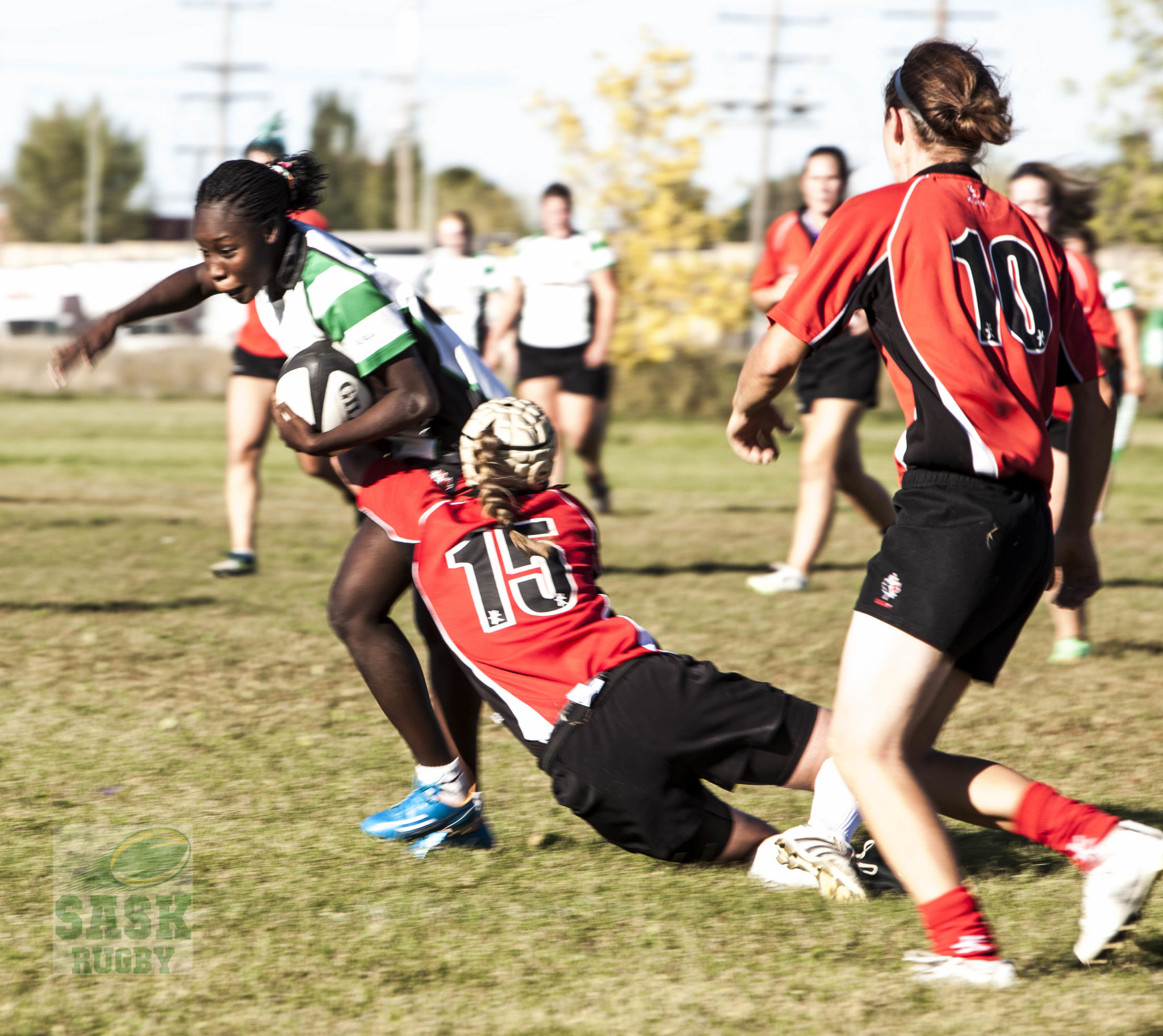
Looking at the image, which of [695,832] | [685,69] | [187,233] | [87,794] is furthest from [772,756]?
[187,233]

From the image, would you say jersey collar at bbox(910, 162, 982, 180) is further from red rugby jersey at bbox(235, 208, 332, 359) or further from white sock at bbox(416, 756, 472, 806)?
red rugby jersey at bbox(235, 208, 332, 359)

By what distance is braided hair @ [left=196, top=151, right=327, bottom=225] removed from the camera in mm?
3795

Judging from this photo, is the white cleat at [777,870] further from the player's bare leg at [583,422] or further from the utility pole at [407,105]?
the utility pole at [407,105]

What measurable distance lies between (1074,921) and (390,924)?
5.27ft

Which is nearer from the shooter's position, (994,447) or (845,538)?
(994,447)

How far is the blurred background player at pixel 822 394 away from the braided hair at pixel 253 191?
145 inches

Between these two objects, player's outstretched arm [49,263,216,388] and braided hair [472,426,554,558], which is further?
player's outstretched arm [49,263,216,388]

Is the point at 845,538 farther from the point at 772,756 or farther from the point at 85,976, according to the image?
the point at 85,976

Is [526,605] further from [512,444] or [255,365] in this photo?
[255,365]

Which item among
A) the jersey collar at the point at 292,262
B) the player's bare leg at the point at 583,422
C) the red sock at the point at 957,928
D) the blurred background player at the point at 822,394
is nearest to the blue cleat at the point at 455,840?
the red sock at the point at 957,928

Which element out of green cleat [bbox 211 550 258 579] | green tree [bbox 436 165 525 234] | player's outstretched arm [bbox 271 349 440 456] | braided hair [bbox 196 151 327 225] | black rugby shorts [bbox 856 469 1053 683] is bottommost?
green cleat [bbox 211 550 258 579]

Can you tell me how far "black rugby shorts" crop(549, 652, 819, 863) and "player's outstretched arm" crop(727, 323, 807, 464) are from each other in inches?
21.4

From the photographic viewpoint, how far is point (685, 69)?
32.8 metres

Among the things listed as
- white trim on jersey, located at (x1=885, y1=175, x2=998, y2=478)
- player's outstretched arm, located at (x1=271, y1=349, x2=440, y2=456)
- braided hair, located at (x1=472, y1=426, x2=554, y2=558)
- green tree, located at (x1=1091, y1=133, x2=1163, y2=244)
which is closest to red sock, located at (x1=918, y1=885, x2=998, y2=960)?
white trim on jersey, located at (x1=885, y1=175, x2=998, y2=478)
